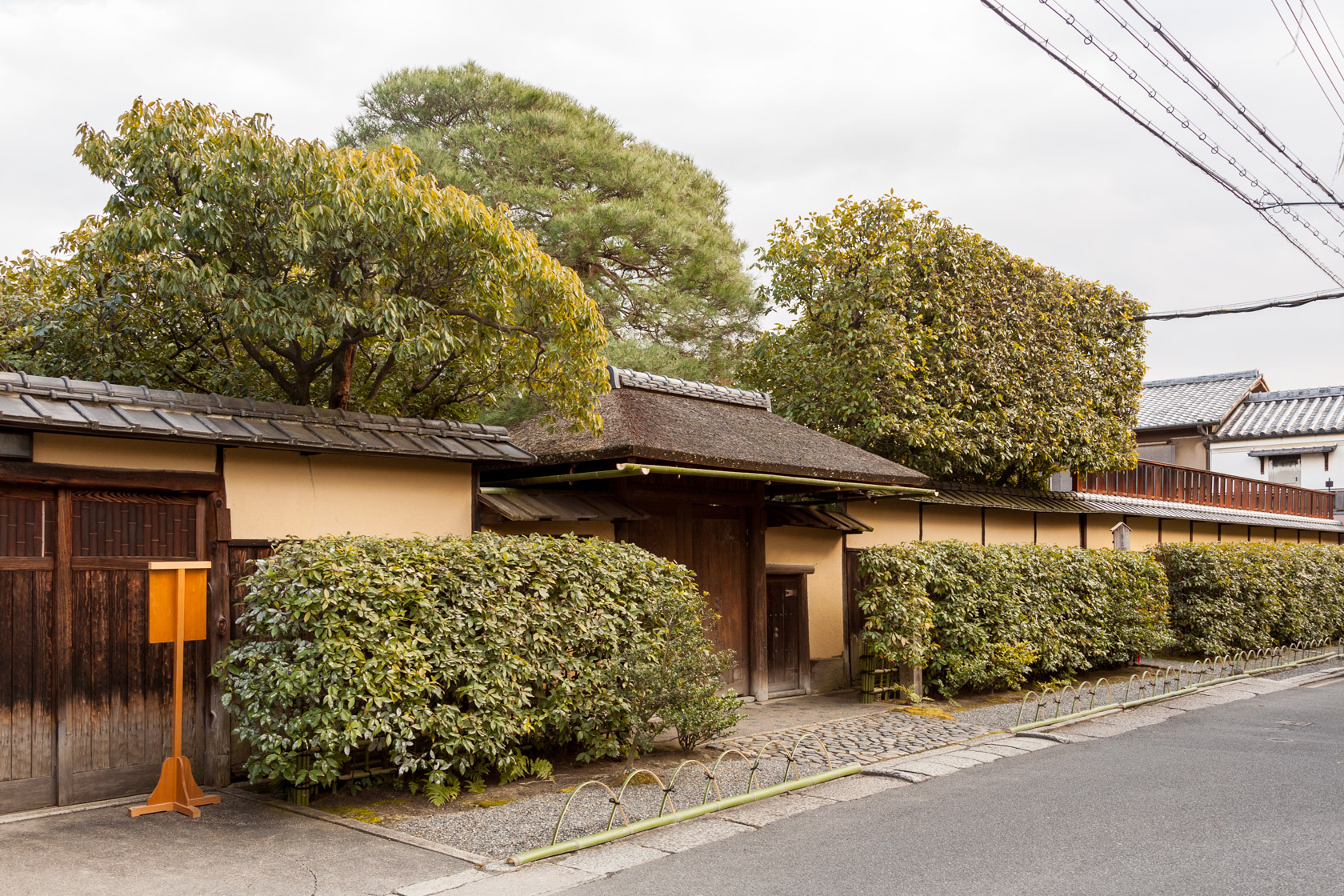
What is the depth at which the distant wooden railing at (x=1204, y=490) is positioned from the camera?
2264 cm

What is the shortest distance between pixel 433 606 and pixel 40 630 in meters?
2.82

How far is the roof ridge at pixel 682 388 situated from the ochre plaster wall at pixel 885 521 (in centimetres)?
222

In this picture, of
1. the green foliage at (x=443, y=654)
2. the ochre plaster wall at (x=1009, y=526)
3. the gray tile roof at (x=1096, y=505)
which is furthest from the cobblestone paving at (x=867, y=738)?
the ochre plaster wall at (x=1009, y=526)

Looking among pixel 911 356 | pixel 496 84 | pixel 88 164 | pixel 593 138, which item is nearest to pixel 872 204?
pixel 911 356

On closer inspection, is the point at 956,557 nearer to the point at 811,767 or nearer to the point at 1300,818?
the point at 811,767

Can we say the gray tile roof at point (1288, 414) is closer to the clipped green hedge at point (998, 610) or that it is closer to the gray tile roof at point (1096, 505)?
the gray tile roof at point (1096, 505)

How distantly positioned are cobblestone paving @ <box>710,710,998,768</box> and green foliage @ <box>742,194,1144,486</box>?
6229mm

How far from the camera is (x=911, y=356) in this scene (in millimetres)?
17797

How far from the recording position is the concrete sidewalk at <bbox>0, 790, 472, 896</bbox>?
594 centimetres

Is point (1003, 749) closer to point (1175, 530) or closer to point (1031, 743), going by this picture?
point (1031, 743)

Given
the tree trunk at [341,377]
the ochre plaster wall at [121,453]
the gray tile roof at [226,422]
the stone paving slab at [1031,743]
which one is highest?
the tree trunk at [341,377]

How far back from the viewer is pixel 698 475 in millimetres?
12336

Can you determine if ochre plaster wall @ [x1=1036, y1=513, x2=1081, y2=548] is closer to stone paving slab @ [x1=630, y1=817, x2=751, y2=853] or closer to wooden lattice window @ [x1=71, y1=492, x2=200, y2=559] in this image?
stone paving slab @ [x1=630, y1=817, x2=751, y2=853]

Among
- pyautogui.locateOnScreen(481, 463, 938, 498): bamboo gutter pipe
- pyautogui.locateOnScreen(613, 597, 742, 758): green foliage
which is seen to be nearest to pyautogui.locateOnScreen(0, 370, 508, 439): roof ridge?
pyautogui.locateOnScreen(481, 463, 938, 498): bamboo gutter pipe
